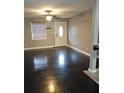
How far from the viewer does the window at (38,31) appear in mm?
9000

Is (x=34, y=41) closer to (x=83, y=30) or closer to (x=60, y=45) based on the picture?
(x=60, y=45)

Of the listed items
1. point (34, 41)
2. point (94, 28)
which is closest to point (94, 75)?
point (94, 28)

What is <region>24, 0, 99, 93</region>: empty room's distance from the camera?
137 inches

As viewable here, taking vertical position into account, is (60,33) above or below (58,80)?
above

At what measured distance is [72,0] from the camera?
160 inches

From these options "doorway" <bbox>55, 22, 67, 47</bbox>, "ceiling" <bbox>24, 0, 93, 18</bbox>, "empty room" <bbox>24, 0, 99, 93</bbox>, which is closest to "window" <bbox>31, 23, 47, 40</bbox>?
"empty room" <bbox>24, 0, 99, 93</bbox>

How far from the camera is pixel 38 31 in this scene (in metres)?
9.09

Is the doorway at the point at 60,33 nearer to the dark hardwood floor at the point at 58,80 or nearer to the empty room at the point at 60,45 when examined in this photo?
the empty room at the point at 60,45

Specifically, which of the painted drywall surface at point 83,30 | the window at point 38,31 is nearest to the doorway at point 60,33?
the window at point 38,31

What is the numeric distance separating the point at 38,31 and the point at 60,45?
201 cm

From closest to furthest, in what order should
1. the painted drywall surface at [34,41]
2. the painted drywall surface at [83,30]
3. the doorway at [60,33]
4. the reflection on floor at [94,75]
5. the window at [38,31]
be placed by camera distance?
1. the reflection on floor at [94,75]
2. the painted drywall surface at [83,30]
3. the painted drywall surface at [34,41]
4. the window at [38,31]
5. the doorway at [60,33]

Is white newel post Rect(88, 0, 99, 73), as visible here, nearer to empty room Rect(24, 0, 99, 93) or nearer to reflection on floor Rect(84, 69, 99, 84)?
empty room Rect(24, 0, 99, 93)
